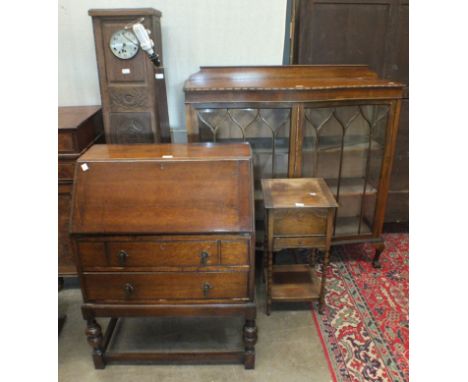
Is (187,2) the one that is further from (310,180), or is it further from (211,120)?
(310,180)

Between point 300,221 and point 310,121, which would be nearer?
point 300,221

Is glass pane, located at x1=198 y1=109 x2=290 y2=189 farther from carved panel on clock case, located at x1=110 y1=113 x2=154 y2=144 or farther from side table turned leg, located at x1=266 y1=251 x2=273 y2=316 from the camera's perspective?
side table turned leg, located at x1=266 y1=251 x2=273 y2=316

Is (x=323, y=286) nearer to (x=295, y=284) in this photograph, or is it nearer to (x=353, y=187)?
(x=295, y=284)

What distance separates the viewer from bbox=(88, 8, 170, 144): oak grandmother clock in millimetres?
1891

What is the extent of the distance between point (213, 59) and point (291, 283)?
141 cm

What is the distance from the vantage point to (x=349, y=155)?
2.13 metres

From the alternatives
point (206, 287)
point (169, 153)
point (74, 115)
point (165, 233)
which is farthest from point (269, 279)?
point (74, 115)

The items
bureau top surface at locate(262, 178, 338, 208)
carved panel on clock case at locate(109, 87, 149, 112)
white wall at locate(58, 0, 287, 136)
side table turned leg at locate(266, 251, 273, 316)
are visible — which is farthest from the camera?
white wall at locate(58, 0, 287, 136)

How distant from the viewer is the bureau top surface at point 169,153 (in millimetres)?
1538

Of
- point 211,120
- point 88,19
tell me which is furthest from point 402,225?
point 88,19

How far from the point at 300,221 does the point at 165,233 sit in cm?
66

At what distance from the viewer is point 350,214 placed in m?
2.30

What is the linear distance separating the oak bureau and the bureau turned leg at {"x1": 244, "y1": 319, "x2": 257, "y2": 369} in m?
0.01

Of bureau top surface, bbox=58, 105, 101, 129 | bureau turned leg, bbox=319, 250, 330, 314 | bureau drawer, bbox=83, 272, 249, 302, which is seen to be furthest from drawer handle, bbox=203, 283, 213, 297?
bureau top surface, bbox=58, 105, 101, 129
